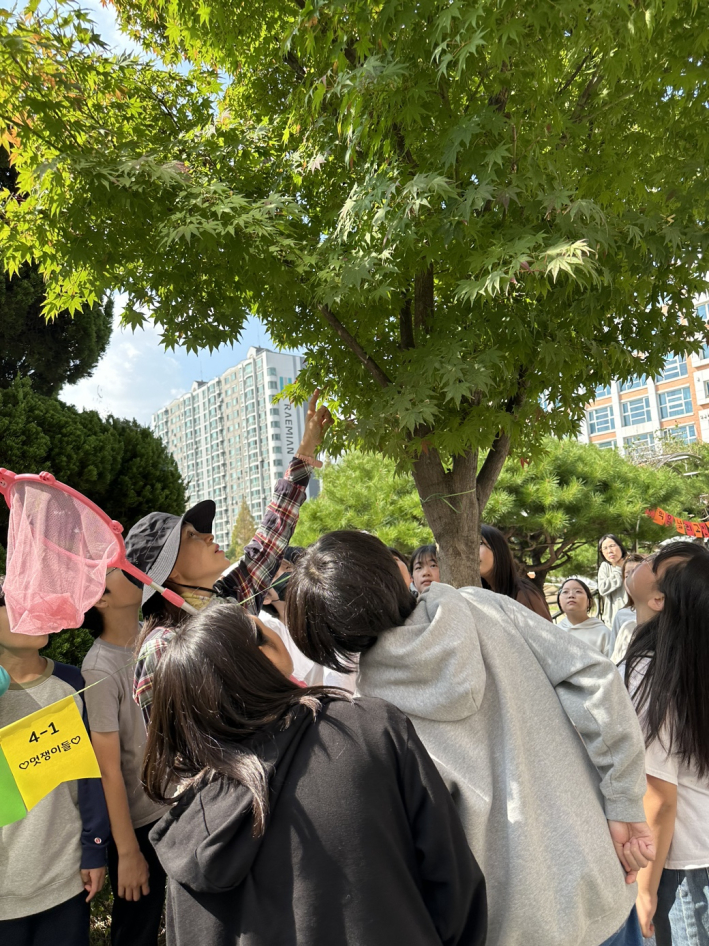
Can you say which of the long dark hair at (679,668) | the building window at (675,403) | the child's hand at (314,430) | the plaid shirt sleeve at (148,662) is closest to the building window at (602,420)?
the building window at (675,403)

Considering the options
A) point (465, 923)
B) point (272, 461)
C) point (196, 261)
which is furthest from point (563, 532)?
point (272, 461)

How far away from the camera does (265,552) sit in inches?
103

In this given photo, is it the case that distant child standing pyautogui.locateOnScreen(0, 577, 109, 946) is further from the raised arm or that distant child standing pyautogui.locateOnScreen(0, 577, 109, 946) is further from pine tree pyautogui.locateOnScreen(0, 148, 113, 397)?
pine tree pyautogui.locateOnScreen(0, 148, 113, 397)

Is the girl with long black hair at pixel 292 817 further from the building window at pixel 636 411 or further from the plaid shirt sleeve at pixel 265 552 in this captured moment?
the building window at pixel 636 411

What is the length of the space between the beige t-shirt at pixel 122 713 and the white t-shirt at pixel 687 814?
1.71m

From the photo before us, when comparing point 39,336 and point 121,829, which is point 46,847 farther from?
point 39,336

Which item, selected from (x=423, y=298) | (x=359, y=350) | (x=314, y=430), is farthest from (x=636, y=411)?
(x=314, y=430)

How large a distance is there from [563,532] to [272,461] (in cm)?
10310

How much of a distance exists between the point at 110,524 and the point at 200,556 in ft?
1.03

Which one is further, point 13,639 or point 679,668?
point 13,639

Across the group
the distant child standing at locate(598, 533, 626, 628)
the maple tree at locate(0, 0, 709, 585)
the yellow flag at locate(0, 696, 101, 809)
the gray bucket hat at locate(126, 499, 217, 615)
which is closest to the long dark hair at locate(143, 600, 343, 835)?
the yellow flag at locate(0, 696, 101, 809)

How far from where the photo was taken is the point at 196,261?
2902mm

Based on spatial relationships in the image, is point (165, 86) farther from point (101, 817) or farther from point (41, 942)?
point (41, 942)

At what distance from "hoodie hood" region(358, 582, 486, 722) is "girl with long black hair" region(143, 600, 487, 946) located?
0.19m
